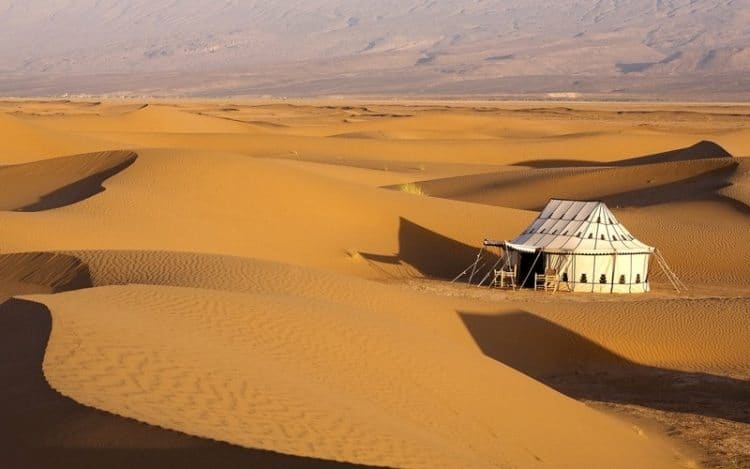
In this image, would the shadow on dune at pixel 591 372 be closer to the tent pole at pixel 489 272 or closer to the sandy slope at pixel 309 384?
the sandy slope at pixel 309 384

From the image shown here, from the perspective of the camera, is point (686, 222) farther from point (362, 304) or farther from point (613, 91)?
point (613, 91)

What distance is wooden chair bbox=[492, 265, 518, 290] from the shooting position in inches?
922

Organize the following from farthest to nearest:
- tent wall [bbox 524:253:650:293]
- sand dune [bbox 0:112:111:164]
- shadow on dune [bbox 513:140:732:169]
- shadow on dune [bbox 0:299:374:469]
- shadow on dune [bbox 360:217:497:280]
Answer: shadow on dune [bbox 513:140:732:169], sand dune [bbox 0:112:111:164], shadow on dune [bbox 360:217:497:280], tent wall [bbox 524:253:650:293], shadow on dune [bbox 0:299:374:469]

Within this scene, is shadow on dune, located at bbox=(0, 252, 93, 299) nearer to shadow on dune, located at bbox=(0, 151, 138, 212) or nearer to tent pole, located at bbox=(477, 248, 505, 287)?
tent pole, located at bbox=(477, 248, 505, 287)

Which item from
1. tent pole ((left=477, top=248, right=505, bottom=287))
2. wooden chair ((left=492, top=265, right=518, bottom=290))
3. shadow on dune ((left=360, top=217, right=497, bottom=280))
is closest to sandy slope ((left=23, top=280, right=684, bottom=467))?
tent pole ((left=477, top=248, right=505, bottom=287))

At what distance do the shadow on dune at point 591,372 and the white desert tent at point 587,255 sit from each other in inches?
208

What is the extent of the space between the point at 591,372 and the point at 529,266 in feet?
23.5

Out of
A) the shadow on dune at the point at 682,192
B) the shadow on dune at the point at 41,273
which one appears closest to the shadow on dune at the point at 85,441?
the shadow on dune at the point at 41,273

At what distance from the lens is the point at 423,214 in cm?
2858

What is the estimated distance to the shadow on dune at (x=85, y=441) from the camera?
7.73 meters

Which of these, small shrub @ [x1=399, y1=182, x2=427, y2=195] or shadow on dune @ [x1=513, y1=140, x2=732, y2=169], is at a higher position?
small shrub @ [x1=399, y1=182, x2=427, y2=195]

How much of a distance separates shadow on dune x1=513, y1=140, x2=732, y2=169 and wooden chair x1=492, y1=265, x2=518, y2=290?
74.1 ft

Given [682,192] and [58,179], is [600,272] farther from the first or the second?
[58,179]

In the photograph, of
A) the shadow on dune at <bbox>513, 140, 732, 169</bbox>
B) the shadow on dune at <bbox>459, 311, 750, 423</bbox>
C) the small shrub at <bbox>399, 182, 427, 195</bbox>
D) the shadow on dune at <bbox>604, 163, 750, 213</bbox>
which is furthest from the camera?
the shadow on dune at <bbox>513, 140, 732, 169</bbox>
